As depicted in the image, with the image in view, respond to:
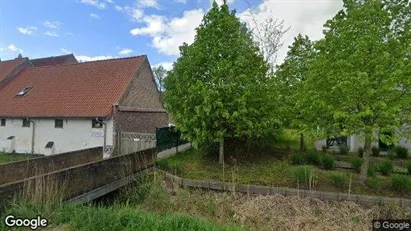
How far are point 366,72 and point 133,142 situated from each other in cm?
1156

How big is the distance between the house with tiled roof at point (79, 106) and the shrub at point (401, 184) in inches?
505

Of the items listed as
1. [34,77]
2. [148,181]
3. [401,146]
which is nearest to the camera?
[148,181]

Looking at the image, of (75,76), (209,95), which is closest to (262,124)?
(209,95)

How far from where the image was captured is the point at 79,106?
15797 millimetres

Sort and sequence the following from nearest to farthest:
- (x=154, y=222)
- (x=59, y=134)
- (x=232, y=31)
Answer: (x=154, y=222) < (x=232, y=31) < (x=59, y=134)

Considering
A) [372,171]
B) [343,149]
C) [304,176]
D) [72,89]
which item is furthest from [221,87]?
[72,89]

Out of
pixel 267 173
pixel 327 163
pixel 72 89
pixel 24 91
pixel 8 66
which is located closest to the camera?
pixel 267 173

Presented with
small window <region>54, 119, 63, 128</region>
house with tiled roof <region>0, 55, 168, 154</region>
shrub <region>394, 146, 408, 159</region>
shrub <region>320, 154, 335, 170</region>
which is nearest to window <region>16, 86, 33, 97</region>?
house with tiled roof <region>0, 55, 168, 154</region>

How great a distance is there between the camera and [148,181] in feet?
30.1

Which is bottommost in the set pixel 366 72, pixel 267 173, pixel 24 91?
pixel 267 173

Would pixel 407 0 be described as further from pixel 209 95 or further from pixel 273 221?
pixel 273 221

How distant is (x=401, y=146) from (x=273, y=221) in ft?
35.3

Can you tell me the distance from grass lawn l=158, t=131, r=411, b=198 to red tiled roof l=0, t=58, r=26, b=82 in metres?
17.9

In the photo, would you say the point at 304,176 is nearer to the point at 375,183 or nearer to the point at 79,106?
the point at 375,183
